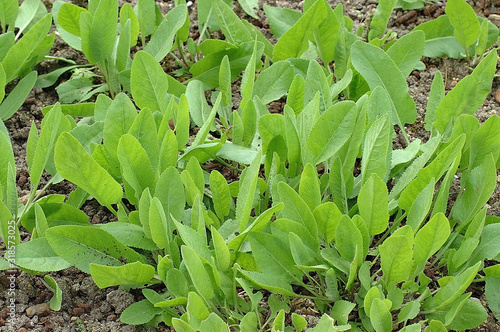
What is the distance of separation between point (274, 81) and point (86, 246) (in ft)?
Result: 2.63

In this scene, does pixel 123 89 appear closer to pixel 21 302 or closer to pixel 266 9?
pixel 266 9

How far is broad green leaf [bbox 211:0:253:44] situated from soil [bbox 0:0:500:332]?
26 cm

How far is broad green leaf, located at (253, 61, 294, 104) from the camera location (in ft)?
6.40

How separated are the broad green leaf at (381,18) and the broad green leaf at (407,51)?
342 mm

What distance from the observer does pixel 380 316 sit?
1299 millimetres

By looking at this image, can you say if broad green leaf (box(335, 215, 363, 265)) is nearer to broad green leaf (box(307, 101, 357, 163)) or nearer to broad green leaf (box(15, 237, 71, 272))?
broad green leaf (box(307, 101, 357, 163))

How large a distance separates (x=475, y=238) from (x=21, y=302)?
105 cm

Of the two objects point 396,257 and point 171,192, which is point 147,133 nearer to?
point 171,192

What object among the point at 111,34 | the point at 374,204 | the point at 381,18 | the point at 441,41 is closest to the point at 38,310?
the point at 374,204

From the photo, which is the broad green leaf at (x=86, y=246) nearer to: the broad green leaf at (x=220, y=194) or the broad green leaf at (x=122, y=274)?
the broad green leaf at (x=122, y=274)

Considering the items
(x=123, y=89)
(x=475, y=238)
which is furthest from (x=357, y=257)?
(x=123, y=89)

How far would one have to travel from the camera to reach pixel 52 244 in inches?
54.9

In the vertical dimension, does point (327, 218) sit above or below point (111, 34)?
below

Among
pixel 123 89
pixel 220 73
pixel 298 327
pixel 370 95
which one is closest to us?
pixel 298 327
